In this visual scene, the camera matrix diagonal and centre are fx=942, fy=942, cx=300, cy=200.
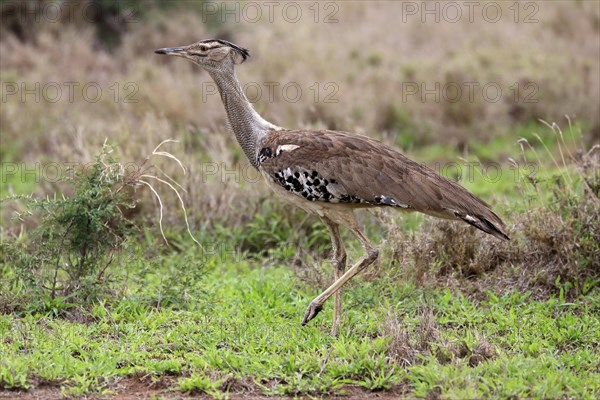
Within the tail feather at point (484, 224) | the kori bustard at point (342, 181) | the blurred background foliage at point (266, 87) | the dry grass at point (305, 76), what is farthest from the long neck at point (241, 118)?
the dry grass at point (305, 76)

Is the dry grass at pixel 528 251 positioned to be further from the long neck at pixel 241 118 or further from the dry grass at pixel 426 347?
the long neck at pixel 241 118

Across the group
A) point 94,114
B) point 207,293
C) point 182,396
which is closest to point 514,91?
point 94,114

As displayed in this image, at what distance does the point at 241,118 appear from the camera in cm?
549

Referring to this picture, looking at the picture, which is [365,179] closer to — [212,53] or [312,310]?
[312,310]

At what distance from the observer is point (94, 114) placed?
999cm

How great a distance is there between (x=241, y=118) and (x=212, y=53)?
43 cm

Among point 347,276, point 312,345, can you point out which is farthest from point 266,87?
point 312,345

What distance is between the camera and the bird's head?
Answer: 555cm

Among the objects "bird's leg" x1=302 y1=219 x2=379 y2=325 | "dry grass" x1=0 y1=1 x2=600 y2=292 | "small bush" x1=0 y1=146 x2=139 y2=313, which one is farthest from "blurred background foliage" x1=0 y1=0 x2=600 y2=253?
"bird's leg" x1=302 y1=219 x2=379 y2=325

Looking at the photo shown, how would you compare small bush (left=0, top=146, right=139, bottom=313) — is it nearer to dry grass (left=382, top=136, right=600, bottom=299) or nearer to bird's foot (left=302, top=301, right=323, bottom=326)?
bird's foot (left=302, top=301, right=323, bottom=326)

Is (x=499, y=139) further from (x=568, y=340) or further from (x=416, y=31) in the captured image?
(x=568, y=340)

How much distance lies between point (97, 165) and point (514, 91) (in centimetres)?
614

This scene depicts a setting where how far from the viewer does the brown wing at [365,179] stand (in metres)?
5.02

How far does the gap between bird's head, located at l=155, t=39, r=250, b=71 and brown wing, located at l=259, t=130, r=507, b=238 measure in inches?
26.0
